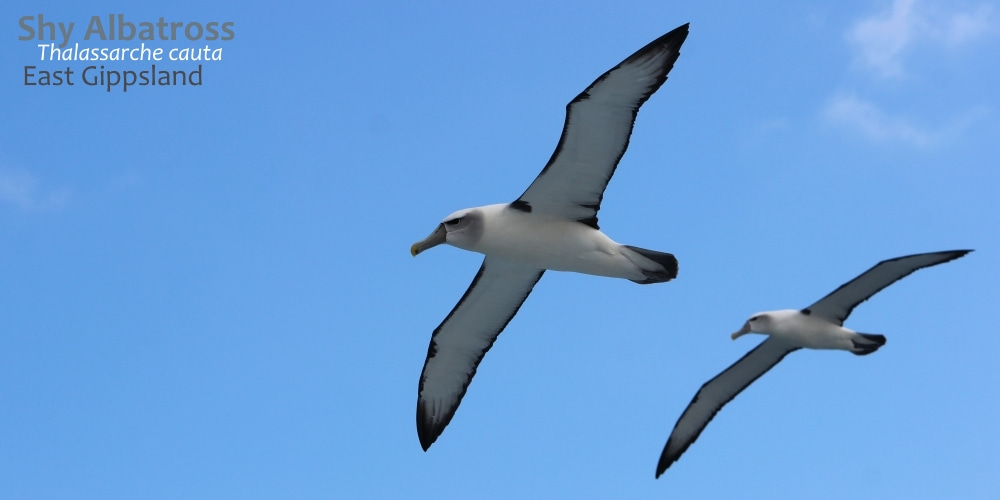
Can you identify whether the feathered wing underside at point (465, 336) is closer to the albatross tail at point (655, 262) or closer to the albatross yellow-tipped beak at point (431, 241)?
the albatross yellow-tipped beak at point (431, 241)

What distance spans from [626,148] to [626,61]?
1.22 meters

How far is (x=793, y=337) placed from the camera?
642 inches

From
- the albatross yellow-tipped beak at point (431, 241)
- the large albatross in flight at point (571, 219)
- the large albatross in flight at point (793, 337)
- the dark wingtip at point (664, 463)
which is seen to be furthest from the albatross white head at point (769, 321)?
the albatross yellow-tipped beak at point (431, 241)

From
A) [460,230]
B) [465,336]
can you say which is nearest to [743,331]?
[465,336]

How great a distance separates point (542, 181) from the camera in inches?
463

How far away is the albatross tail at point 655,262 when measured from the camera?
11.8 m

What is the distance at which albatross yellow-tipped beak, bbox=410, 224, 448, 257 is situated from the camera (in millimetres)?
12266

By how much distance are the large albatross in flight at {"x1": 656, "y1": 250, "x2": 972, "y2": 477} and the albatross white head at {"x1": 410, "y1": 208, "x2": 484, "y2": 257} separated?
6.15 m

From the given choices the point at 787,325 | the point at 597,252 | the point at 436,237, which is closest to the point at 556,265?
the point at 597,252

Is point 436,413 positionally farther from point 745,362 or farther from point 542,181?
point 745,362

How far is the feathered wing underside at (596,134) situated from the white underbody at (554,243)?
0.49 feet

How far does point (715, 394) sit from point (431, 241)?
24.5ft

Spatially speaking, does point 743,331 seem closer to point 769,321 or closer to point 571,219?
point 769,321

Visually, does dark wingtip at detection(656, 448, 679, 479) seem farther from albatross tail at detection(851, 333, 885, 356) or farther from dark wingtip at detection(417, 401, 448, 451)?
dark wingtip at detection(417, 401, 448, 451)
